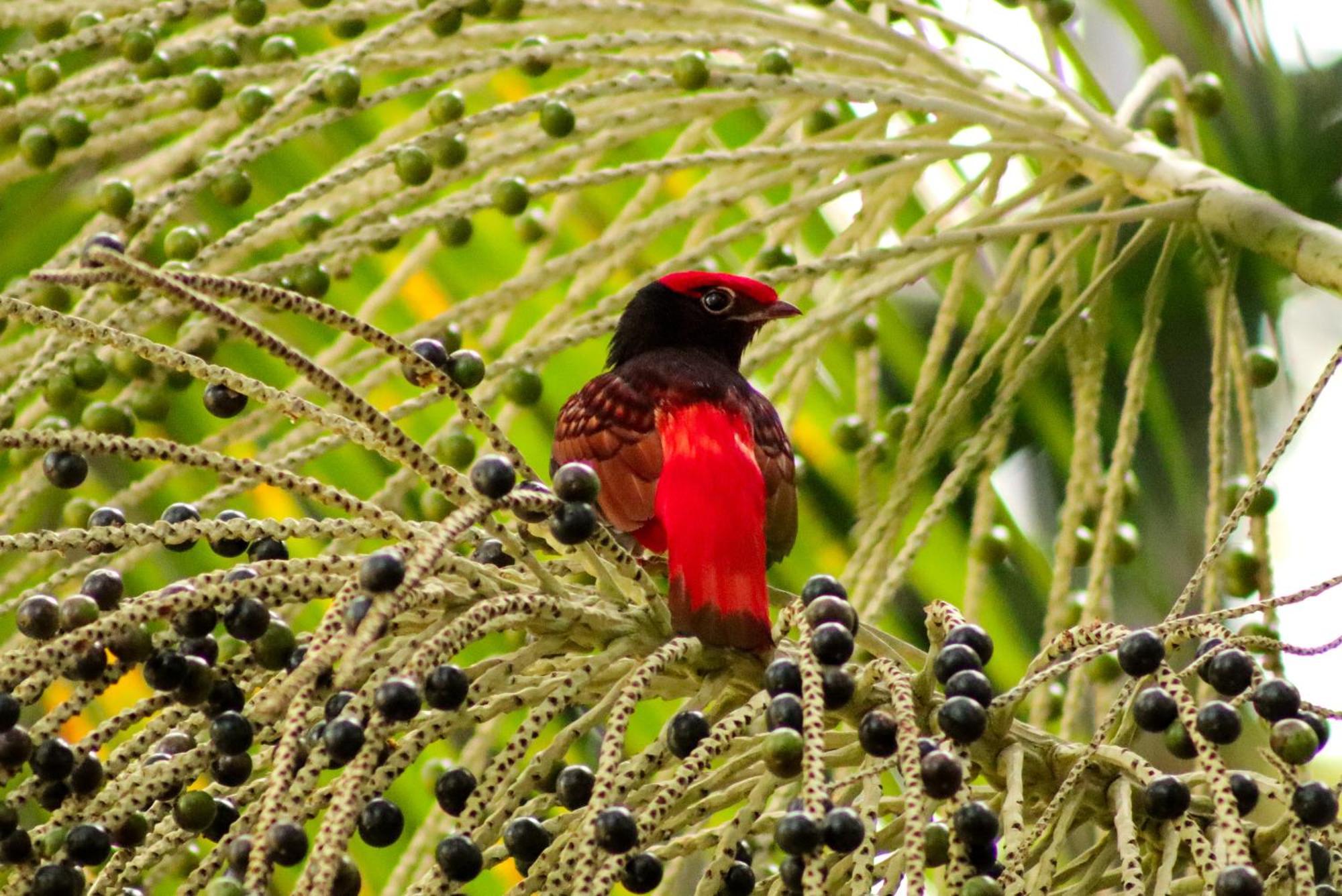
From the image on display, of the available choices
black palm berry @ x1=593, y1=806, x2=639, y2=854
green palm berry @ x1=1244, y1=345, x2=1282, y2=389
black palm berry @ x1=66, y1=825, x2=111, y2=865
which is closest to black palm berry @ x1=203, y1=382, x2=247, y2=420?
black palm berry @ x1=66, y1=825, x2=111, y2=865

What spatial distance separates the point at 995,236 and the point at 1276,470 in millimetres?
886

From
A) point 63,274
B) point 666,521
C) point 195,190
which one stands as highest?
point 63,274

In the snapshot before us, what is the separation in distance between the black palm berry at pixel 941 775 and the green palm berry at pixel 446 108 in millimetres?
968

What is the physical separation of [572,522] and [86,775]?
1.17 feet

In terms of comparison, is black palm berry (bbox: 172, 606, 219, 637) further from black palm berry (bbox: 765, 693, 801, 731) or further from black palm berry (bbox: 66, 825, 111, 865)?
black palm berry (bbox: 765, 693, 801, 731)

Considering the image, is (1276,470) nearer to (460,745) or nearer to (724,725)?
(460,745)

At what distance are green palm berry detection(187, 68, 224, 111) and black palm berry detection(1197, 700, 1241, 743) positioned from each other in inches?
46.7

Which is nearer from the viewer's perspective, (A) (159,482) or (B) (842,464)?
(A) (159,482)

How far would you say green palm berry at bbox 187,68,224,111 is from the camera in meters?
1.75

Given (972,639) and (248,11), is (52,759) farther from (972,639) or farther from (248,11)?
(248,11)

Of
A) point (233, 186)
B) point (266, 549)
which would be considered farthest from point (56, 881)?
point (233, 186)

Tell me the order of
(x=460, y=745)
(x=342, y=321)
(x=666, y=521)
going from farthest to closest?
(x=460, y=745) → (x=666, y=521) → (x=342, y=321)

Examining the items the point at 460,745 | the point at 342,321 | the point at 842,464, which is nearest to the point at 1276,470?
the point at 842,464

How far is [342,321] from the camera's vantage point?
1.01m
